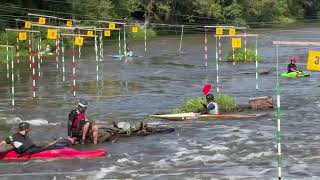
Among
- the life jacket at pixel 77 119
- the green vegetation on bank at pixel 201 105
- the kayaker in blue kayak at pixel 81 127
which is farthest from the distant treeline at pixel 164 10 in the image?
the life jacket at pixel 77 119

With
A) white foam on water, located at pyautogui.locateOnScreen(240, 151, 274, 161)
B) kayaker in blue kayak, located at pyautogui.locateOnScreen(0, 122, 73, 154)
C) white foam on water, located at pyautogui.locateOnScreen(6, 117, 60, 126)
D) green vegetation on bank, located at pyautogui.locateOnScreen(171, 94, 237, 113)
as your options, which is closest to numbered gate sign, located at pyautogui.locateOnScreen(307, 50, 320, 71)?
white foam on water, located at pyautogui.locateOnScreen(240, 151, 274, 161)

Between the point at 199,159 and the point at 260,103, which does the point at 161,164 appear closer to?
the point at 199,159

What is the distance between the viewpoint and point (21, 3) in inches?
2162

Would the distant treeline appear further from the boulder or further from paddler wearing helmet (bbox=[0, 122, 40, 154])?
paddler wearing helmet (bbox=[0, 122, 40, 154])

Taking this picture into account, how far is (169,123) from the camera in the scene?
1816 centimetres

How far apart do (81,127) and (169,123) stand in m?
3.96

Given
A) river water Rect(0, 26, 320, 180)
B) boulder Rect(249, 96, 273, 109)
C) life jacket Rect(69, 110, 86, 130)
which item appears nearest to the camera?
river water Rect(0, 26, 320, 180)

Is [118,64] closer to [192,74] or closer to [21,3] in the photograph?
[192,74]

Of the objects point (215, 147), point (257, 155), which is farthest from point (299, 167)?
point (215, 147)

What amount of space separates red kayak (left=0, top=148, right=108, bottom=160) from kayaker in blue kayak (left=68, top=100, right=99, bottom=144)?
108cm

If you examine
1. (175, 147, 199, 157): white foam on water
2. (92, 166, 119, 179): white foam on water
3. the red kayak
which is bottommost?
(92, 166, 119, 179): white foam on water

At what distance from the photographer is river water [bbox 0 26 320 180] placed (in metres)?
12.5

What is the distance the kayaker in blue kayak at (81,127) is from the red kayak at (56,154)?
108 cm

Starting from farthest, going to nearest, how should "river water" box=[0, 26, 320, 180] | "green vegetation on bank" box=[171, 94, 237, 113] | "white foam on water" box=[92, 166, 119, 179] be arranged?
"green vegetation on bank" box=[171, 94, 237, 113] < "river water" box=[0, 26, 320, 180] < "white foam on water" box=[92, 166, 119, 179]
